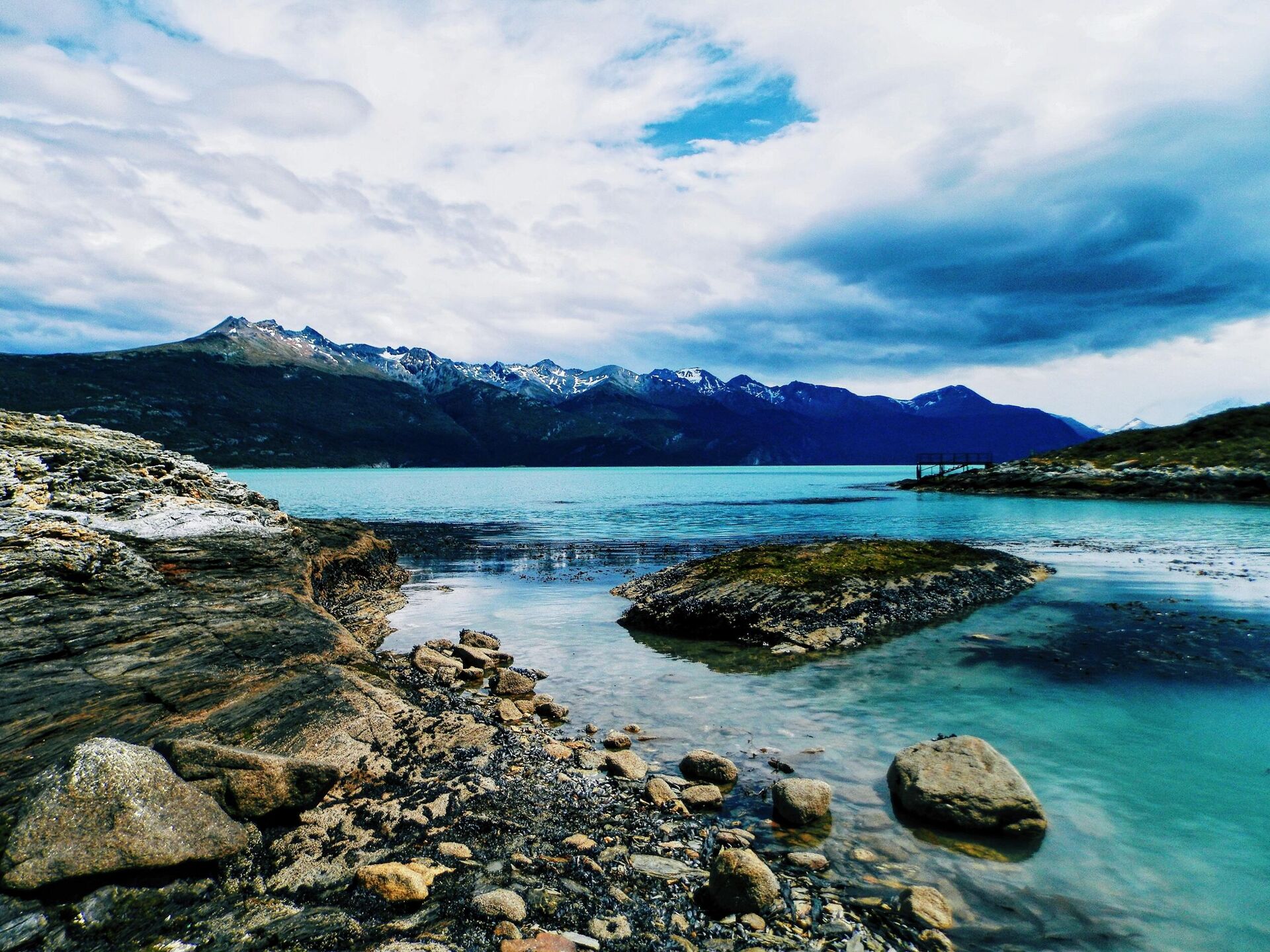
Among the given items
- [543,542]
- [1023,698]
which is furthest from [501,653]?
[543,542]

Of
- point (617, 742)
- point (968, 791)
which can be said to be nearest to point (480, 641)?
point (617, 742)

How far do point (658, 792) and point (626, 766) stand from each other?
1.15m

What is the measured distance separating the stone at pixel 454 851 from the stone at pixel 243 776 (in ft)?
6.75

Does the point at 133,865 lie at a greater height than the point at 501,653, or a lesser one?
greater

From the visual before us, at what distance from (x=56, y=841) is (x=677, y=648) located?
1550 centimetres

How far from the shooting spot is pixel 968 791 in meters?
9.22

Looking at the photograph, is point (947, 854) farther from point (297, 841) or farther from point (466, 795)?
point (297, 841)

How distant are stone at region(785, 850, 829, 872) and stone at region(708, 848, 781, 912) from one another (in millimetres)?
1147

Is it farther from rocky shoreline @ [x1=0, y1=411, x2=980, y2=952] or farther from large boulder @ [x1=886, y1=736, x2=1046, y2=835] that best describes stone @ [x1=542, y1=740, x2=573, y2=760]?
large boulder @ [x1=886, y1=736, x2=1046, y2=835]

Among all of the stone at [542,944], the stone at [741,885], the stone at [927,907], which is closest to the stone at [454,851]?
the stone at [542,944]

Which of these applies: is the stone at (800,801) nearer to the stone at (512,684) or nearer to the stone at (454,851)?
the stone at (454,851)

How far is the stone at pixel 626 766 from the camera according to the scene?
1048cm

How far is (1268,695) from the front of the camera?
14.5 metres

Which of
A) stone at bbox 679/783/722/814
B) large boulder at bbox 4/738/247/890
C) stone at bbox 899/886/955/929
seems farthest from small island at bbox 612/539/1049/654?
large boulder at bbox 4/738/247/890
